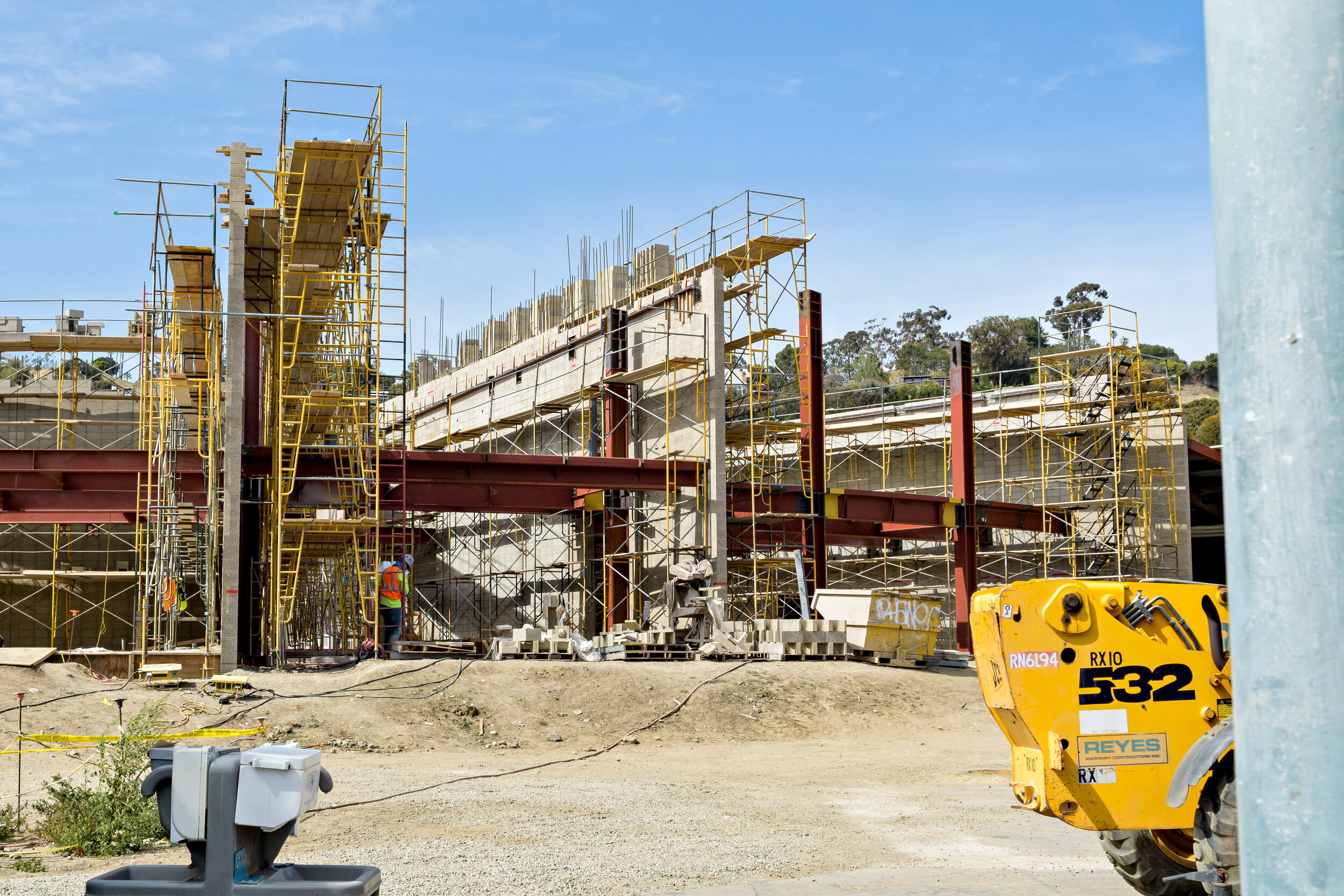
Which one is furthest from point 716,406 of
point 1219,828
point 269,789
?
point 269,789

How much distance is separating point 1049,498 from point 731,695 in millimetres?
20538

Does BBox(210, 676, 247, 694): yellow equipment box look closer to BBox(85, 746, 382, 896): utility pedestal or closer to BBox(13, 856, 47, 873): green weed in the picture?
BBox(13, 856, 47, 873): green weed

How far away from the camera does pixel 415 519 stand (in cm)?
4134

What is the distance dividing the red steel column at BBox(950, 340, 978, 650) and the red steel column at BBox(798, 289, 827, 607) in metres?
4.20

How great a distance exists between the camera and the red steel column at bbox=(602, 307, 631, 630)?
31188 millimetres

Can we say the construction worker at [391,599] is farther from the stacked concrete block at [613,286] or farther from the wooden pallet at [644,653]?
the stacked concrete block at [613,286]

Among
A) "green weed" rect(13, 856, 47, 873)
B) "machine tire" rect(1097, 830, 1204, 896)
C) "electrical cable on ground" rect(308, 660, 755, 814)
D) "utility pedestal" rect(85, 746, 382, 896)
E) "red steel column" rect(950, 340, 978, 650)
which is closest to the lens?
"utility pedestal" rect(85, 746, 382, 896)

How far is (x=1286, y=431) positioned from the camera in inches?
65.2

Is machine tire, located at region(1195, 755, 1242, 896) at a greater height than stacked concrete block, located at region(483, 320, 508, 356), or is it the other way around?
stacked concrete block, located at region(483, 320, 508, 356)

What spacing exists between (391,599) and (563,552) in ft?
28.9

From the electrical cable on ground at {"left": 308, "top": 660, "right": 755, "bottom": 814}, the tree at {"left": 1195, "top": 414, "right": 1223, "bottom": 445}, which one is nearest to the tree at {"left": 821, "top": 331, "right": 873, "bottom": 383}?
the tree at {"left": 1195, "top": 414, "right": 1223, "bottom": 445}

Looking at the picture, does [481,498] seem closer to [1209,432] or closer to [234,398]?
[234,398]

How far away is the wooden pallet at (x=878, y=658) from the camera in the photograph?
1014 inches

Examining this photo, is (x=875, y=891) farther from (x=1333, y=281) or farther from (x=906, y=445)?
(x=906, y=445)
